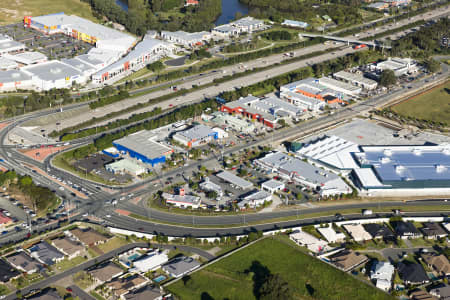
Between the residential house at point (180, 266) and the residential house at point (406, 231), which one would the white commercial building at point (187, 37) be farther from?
the residential house at point (180, 266)

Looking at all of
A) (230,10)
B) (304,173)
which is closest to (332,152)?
(304,173)

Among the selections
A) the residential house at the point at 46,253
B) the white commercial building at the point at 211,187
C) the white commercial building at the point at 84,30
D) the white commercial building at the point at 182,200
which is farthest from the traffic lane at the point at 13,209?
the white commercial building at the point at 84,30

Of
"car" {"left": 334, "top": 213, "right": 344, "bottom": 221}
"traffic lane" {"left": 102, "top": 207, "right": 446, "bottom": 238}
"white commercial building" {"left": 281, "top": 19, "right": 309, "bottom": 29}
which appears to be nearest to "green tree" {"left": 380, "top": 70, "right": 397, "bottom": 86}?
"white commercial building" {"left": 281, "top": 19, "right": 309, "bottom": 29}

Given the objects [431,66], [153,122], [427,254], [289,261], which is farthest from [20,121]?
[431,66]

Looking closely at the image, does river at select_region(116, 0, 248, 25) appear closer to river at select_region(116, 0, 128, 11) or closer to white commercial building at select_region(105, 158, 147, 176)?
river at select_region(116, 0, 128, 11)

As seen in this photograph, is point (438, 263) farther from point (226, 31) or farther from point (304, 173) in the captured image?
point (226, 31)

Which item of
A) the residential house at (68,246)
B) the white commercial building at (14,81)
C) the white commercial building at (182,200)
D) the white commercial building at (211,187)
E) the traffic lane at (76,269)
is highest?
the white commercial building at (14,81)

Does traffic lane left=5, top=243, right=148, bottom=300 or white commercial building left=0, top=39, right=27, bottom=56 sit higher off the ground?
white commercial building left=0, top=39, right=27, bottom=56
